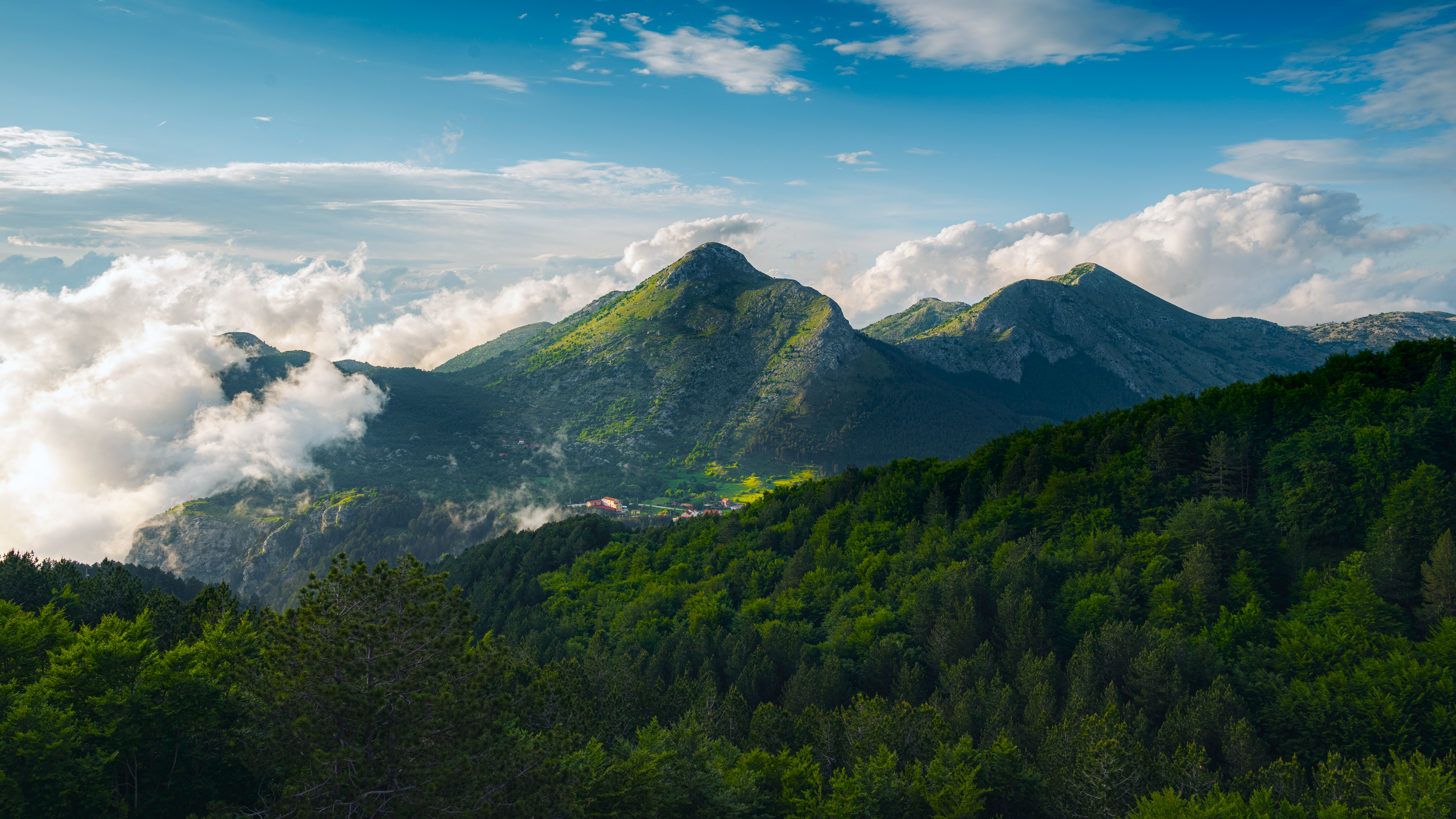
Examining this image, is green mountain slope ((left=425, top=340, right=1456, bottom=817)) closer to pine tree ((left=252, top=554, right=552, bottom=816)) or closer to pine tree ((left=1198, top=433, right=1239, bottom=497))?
pine tree ((left=1198, top=433, right=1239, bottom=497))

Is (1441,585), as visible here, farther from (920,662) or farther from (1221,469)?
(920,662)

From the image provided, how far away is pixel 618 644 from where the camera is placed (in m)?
105

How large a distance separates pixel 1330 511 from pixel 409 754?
10202cm

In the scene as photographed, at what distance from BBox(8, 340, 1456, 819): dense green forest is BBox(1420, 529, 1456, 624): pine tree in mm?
281

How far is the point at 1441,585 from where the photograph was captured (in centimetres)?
6544

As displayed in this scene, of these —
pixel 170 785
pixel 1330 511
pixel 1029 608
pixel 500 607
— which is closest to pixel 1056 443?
pixel 1330 511

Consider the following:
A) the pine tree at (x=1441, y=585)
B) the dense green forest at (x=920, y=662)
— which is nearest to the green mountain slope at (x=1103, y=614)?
the pine tree at (x=1441, y=585)

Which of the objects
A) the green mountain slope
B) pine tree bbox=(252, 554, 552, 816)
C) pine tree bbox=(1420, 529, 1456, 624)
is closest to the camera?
pine tree bbox=(252, 554, 552, 816)

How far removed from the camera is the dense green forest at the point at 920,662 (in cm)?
3672

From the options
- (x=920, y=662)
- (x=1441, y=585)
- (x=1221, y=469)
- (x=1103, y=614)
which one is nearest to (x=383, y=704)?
(x=920, y=662)

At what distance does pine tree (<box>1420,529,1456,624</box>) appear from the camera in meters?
64.9

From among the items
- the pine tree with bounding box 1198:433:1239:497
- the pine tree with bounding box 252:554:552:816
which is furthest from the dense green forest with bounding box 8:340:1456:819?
the pine tree with bounding box 1198:433:1239:497

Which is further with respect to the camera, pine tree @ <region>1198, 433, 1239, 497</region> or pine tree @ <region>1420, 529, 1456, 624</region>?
pine tree @ <region>1198, 433, 1239, 497</region>

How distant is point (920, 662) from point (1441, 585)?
159ft
